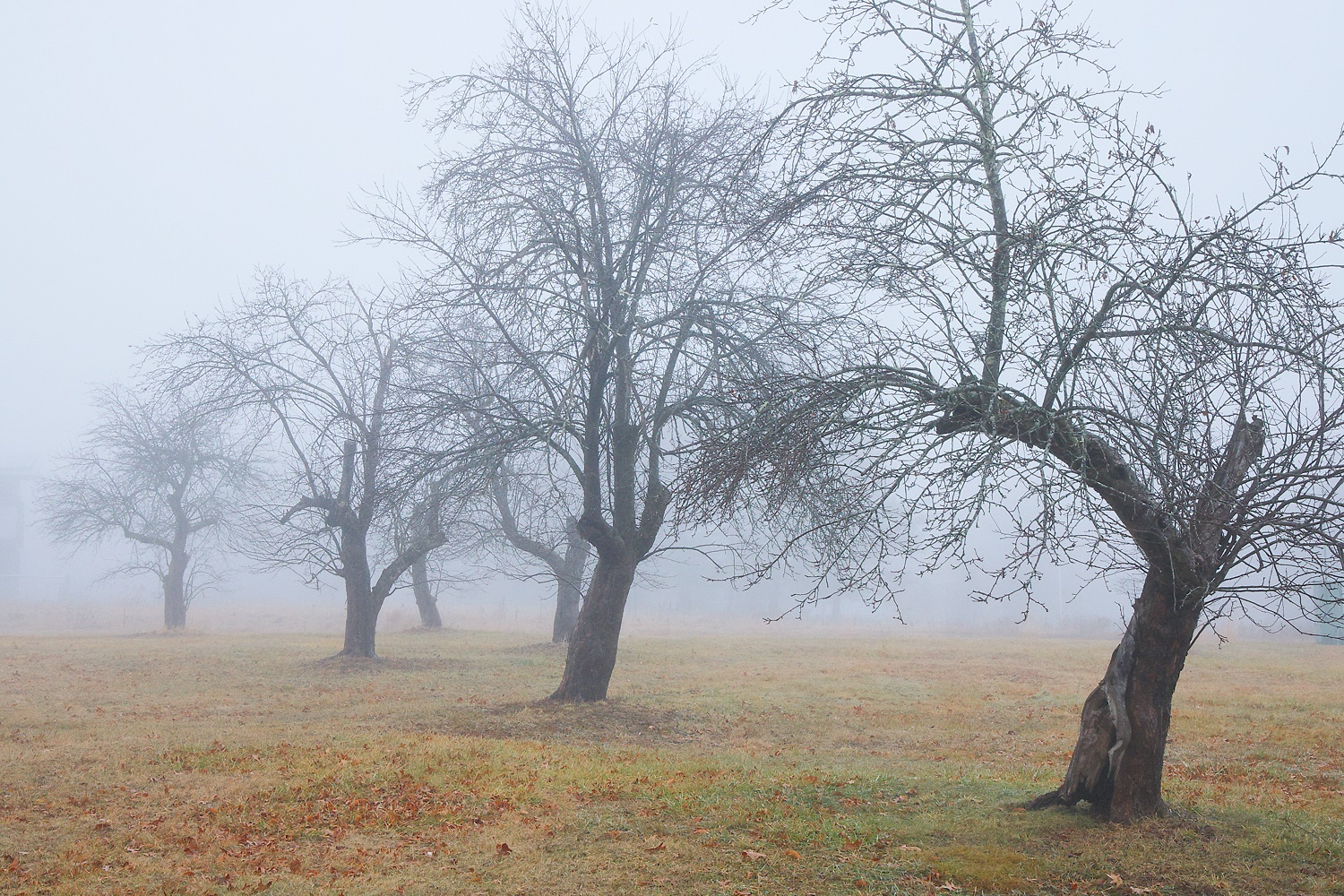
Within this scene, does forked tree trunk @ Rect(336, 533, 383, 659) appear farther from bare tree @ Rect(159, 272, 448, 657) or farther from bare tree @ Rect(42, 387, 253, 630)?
bare tree @ Rect(42, 387, 253, 630)

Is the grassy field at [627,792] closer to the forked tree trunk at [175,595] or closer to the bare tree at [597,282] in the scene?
the bare tree at [597,282]

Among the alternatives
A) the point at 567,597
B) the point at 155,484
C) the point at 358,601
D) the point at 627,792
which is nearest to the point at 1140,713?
the point at 627,792

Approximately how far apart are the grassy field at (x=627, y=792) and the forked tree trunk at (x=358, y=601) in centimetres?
362

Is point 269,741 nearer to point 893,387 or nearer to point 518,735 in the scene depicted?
point 518,735

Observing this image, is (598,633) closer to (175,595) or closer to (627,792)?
(627,792)

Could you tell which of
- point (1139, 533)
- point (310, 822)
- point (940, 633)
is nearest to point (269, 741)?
point (310, 822)

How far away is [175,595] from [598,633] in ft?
87.2

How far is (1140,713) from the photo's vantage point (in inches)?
271

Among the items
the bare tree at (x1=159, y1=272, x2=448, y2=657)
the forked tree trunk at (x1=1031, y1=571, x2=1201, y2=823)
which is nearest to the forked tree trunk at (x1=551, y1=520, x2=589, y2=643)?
the bare tree at (x1=159, y1=272, x2=448, y2=657)

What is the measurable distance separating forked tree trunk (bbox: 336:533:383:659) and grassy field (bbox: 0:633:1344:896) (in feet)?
11.9

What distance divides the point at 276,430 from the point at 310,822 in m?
17.5

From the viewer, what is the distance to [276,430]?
23250 millimetres

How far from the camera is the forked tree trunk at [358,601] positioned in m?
21.6

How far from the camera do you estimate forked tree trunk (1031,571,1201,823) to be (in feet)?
22.3
